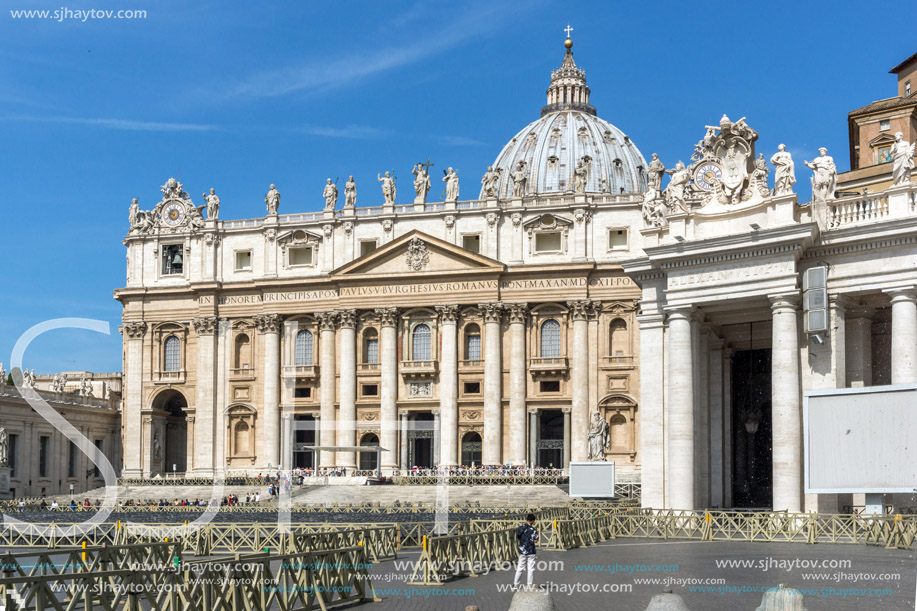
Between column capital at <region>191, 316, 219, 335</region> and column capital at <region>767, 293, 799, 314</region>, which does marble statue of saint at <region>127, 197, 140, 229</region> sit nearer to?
column capital at <region>191, 316, 219, 335</region>

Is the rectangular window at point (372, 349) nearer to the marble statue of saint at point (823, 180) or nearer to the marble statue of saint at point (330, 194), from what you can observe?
the marble statue of saint at point (330, 194)

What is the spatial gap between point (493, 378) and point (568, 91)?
202 ft

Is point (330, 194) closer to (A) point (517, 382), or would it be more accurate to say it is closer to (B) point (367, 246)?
(B) point (367, 246)

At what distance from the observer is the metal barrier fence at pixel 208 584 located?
50.3ft

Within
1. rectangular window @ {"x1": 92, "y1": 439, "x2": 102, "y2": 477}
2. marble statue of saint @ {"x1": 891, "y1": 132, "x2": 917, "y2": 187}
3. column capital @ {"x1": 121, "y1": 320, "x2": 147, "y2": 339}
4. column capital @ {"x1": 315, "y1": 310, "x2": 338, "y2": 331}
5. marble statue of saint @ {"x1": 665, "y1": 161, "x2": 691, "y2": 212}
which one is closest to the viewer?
marble statue of saint @ {"x1": 891, "y1": 132, "x2": 917, "y2": 187}

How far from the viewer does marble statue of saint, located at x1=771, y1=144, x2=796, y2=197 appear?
109ft

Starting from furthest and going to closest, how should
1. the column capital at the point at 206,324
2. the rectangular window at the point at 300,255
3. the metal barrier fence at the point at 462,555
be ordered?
the column capital at the point at 206,324
the rectangular window at the point at 300,255
the metal barrier fence at the point at 462,555

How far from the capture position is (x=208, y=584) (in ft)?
51.6

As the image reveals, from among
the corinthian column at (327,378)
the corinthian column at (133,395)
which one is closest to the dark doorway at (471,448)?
the corinthian column at (327,378)

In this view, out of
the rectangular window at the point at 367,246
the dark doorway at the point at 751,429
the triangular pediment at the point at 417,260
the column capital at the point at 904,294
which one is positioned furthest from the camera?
the rectangular window at the point at 367,246

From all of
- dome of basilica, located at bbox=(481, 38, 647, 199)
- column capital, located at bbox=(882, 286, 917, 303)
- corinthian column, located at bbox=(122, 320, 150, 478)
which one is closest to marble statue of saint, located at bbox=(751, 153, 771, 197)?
column capital, located at bbox=(882, 286, 917, 303)

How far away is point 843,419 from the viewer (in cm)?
2781

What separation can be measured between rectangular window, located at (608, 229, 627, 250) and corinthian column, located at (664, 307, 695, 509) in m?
38.2

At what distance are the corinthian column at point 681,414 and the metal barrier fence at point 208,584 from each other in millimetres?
15879
